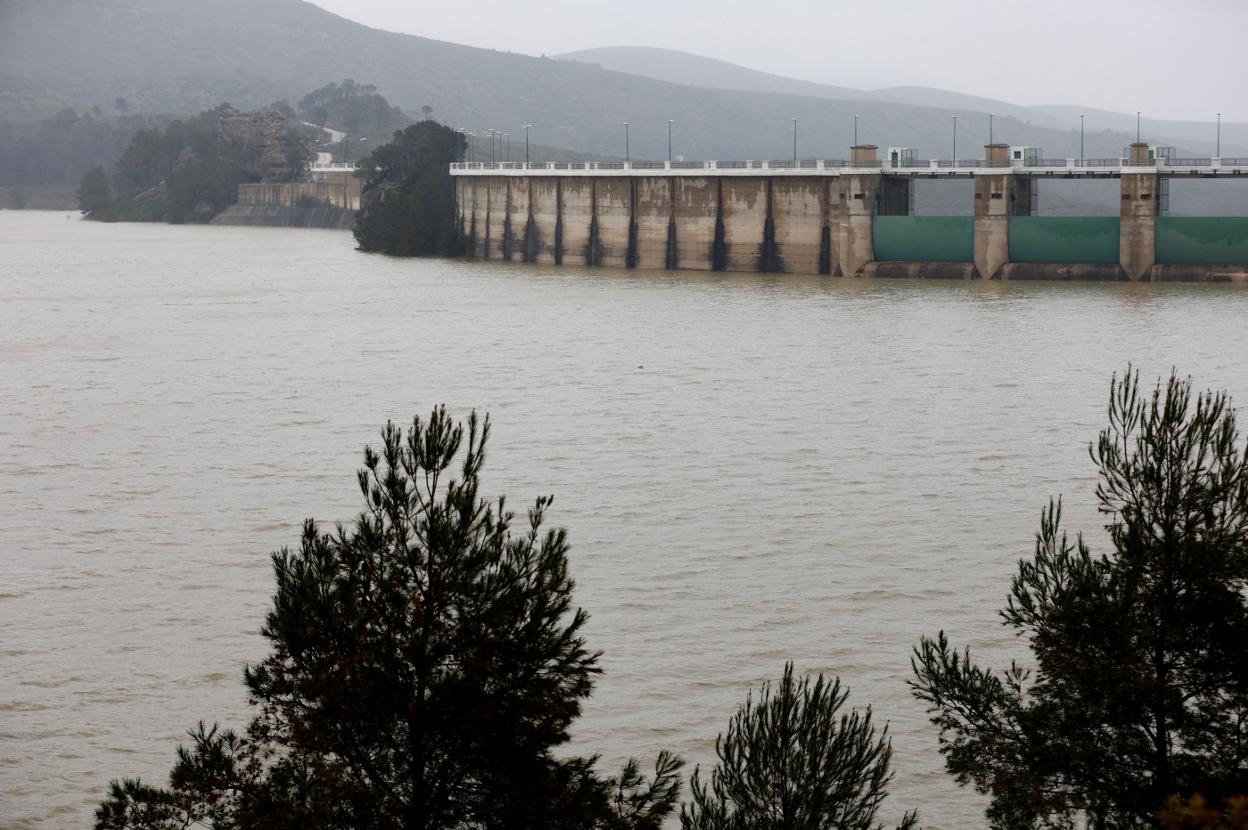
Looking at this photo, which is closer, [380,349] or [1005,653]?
[1005,653]

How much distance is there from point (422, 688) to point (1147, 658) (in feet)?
19.8

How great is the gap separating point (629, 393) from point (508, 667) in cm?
3117

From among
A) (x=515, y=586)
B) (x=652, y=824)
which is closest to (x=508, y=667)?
(x=515, y=586)

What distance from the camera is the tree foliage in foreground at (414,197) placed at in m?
103

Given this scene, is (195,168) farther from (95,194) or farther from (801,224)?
(801,224)

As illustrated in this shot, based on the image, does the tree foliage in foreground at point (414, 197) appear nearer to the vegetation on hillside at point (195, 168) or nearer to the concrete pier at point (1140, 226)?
the concrete pier at point (1140, 226)

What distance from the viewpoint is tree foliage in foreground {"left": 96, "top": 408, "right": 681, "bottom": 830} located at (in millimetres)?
11117

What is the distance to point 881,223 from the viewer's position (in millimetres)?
74188

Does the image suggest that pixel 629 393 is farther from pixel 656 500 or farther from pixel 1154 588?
pixel 1154 588

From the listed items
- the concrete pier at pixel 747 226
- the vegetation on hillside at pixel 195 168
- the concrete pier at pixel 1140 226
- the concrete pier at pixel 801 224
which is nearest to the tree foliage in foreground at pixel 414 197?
the concrete pier at pixel 747 226

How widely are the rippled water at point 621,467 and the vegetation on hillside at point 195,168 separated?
93358mm

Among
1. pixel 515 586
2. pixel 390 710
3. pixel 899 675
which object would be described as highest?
pixel 515 586

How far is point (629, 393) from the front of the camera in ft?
139

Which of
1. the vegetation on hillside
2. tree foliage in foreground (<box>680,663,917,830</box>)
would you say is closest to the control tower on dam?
tree foliage in foreground (<box>680,663,917,830</box>)
